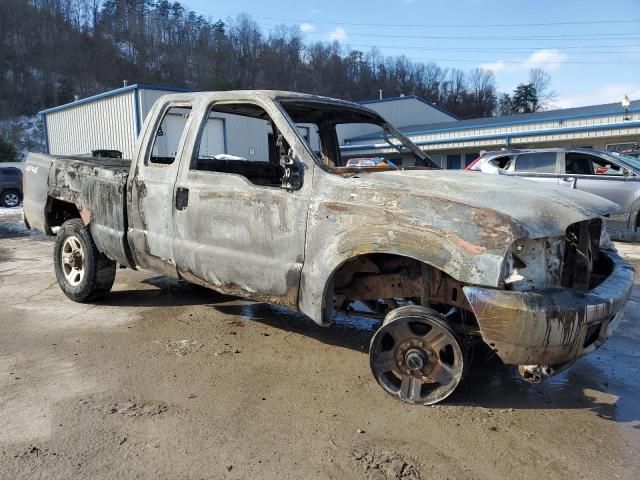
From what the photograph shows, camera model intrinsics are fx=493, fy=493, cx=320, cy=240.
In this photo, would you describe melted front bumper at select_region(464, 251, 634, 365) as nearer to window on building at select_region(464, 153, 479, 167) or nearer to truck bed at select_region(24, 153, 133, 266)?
truck bed at select_region(24, 153, 133, 266)

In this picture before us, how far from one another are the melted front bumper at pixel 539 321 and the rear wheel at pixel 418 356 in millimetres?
350

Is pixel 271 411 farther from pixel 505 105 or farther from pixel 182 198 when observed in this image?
pixel 505 105

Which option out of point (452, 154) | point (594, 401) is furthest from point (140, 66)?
point (594, 401)

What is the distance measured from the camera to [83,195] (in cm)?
504

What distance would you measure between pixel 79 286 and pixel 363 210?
3.65m

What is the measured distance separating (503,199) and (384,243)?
2.39ft

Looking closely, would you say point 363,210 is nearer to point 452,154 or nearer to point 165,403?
point 165,403

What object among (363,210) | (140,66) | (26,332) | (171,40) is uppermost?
(171,40)

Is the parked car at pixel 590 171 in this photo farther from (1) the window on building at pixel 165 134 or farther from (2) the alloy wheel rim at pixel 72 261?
(2) the alloy wheel rim at pixel 72 261

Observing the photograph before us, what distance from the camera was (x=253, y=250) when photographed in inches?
Result: 144

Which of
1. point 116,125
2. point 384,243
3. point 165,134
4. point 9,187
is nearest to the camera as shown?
point 384,243

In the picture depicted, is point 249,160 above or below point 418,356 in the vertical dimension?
above

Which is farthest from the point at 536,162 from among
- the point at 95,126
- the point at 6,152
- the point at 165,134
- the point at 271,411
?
the point at 6,152

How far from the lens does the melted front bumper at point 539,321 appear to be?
265 cm
